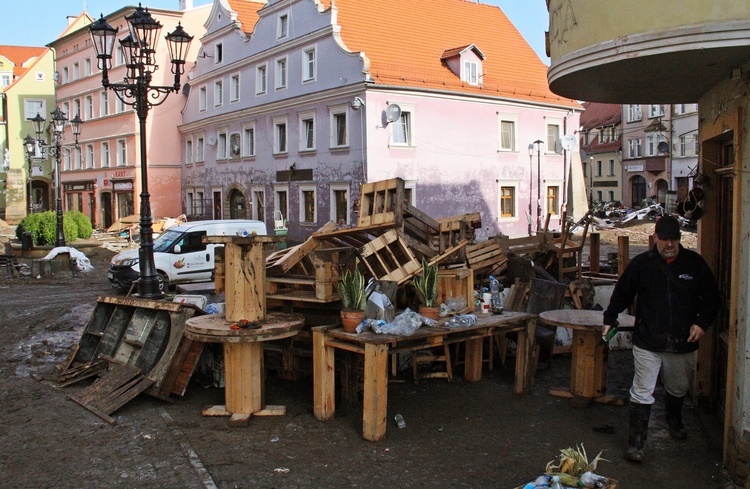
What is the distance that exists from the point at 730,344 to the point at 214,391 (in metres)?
5.18

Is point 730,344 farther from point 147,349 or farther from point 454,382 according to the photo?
point 147,349

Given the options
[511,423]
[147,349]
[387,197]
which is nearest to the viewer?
[511,423]

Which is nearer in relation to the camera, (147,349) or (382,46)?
(147,349)

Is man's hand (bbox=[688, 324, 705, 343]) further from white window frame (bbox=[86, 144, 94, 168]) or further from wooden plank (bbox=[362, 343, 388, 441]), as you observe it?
white window frame (bbox=[86, 144, 94, 168])

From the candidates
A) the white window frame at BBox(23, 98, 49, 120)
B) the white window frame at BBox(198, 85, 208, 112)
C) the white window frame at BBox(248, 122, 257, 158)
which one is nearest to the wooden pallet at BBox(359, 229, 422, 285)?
the white window frame at BBox(248, 122, 257, 158)

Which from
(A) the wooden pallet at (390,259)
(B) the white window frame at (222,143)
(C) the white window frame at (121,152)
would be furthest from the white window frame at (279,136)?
(A) the wooden pallet at (390,259)

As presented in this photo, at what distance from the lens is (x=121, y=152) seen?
42.8m

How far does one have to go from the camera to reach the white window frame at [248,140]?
33094 millimetres

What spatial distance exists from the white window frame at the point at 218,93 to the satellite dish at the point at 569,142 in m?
16.8

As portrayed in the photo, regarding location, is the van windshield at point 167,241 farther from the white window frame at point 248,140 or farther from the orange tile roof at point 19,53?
the orange tile roof at point 19,53

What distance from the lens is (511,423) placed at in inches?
265

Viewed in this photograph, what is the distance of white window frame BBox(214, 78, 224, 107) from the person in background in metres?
32.2

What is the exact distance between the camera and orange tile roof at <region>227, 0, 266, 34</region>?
3450 centimetres

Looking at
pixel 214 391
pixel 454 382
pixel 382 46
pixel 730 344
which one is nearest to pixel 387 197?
pixel 454 382
